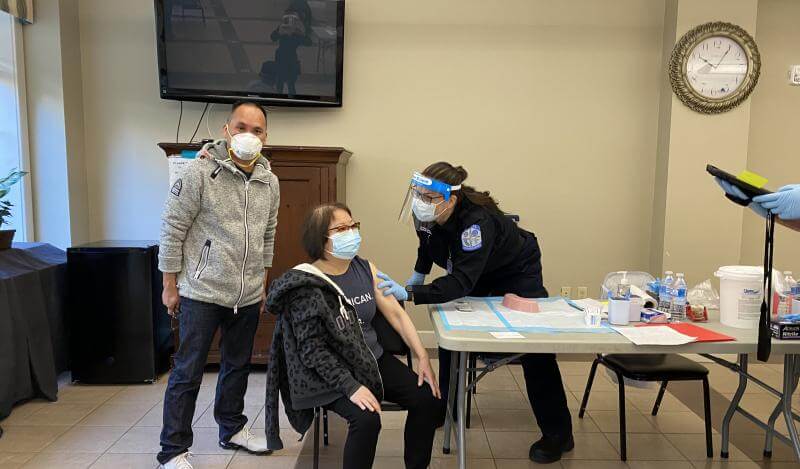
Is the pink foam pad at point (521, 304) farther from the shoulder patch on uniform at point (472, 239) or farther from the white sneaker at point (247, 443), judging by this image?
the white sneaker at point (247, 443)

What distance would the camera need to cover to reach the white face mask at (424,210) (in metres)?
2.10

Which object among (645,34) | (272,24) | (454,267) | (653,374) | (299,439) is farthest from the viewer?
(645,34)

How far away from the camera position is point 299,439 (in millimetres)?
2400

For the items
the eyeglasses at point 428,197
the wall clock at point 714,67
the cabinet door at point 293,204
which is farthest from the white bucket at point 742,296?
the cabinet door at point 293,204

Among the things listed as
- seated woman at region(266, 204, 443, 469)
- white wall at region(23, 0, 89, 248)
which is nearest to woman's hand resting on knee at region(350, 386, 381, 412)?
seated woman at region(266, 204, 443, 469)

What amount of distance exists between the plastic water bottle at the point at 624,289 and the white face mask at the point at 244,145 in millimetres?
1487

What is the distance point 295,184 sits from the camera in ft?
10.1

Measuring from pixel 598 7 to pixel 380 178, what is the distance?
183 cm

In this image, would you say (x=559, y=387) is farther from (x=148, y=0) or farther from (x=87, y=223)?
(x=148, y=0)

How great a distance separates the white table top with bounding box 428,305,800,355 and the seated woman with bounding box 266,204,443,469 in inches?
11.5

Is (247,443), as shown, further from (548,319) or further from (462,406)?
(548,319)

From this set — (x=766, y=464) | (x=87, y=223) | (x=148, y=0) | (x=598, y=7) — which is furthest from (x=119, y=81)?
(x=766, y=464)

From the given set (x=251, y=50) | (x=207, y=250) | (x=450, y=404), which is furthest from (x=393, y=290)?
(x=251, y=50)

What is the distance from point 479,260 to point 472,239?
9 cm
